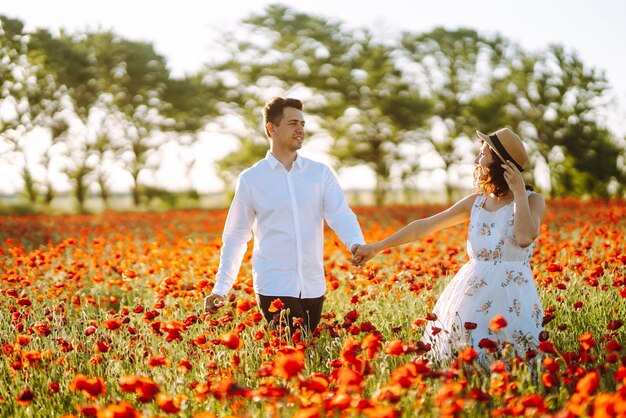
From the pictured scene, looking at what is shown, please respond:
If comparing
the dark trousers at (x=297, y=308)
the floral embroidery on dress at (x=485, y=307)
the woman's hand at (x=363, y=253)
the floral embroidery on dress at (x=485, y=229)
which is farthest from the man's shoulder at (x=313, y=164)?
the floral embroidery on dress at (x=485, y=307)

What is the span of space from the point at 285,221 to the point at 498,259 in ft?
4.88

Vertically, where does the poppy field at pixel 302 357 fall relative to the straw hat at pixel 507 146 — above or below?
below

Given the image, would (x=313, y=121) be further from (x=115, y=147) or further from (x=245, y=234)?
(x=245, y=234)

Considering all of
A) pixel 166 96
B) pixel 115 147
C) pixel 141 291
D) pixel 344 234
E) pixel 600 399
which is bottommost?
pixel 141 291

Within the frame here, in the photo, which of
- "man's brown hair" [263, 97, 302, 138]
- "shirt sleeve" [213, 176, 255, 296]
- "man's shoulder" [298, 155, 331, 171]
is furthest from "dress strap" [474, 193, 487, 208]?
"shirt sleeve" [213, 176, 255, 296]

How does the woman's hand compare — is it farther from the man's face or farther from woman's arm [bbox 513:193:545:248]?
woman's arm [bbox 513:193:545:248]

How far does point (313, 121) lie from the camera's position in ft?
115

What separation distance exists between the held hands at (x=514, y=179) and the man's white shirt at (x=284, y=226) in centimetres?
121

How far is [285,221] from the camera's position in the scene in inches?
190

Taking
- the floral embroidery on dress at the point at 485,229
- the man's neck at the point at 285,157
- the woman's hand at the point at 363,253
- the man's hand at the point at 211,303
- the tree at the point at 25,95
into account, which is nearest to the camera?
the floral embroidery on dress at the point at 485,229

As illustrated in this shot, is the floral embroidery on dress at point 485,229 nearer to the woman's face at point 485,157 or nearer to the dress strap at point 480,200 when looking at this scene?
the dress strap at point 480,200

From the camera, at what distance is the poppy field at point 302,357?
8.52 ft

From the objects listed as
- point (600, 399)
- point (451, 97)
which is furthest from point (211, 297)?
point (451, 97)

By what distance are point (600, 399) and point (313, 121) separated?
33.3m
